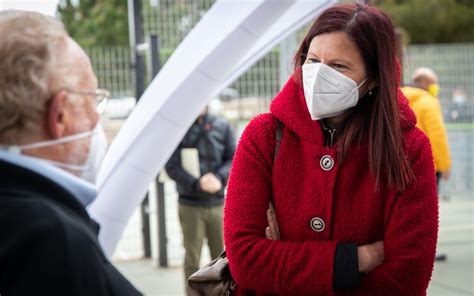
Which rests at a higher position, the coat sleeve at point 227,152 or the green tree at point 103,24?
the coat sleeve at point 227,152

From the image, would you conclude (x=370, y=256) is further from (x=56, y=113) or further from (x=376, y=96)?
(x=56, y=113)

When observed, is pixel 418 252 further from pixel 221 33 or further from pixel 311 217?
pixel 221 33

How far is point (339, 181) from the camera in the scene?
2373 millimetres

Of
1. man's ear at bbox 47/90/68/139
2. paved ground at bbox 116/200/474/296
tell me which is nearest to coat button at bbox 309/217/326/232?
man's ear at bbox 47/90/68/139

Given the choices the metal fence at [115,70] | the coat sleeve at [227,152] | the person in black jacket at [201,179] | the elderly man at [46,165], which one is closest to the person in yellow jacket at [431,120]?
the coat sleeve at [227,152]

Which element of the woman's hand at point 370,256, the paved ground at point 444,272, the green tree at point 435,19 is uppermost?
the woman's hand at point 370,256

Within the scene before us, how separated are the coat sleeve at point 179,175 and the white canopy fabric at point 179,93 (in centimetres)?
159

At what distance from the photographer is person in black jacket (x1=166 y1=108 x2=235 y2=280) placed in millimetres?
6008

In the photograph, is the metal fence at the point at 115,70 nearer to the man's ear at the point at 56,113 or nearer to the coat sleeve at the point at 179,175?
the coat sleeve at the point at 179,175

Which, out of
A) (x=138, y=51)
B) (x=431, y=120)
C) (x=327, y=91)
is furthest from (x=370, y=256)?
(x=138, y=51)

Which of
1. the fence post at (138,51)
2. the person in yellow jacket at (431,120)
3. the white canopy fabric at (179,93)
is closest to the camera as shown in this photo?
A: the white canopy fabric at (179,93)

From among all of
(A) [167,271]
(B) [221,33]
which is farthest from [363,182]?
(A) [167,271]

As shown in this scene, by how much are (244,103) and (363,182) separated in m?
5.98

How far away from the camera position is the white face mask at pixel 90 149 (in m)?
1.67
